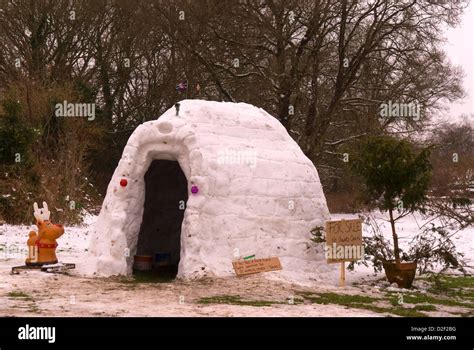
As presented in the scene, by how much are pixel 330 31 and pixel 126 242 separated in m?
12.9

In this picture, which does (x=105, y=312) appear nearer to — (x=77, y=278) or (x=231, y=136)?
(x=77, y=278)

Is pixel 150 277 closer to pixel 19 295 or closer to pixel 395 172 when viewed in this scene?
pixel 19 295

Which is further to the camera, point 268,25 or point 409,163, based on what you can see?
point 268,25

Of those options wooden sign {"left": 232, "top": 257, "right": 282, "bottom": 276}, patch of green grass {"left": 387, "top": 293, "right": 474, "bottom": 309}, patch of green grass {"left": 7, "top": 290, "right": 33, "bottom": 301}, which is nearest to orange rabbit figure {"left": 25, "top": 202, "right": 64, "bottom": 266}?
patch of green grass {"left": 7, "top": 290, "right": 33, "bottom": 301}

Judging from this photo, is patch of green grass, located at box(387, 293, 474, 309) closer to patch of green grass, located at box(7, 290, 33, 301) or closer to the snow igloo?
the snow igloo

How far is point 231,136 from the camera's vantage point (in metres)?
9.48

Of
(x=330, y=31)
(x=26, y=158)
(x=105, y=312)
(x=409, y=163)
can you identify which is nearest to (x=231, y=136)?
(x=409, y=163)

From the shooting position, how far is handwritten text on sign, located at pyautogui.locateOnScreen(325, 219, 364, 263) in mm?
8773

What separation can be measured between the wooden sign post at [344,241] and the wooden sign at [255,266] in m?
0.82

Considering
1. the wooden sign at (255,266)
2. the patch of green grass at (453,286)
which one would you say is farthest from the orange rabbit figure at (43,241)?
the patch of green grass at (453,286)

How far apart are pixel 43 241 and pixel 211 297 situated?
3553 millimetres

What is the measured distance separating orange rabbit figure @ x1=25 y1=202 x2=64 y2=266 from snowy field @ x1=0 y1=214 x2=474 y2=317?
1.41 ft

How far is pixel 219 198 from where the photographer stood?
882cm
